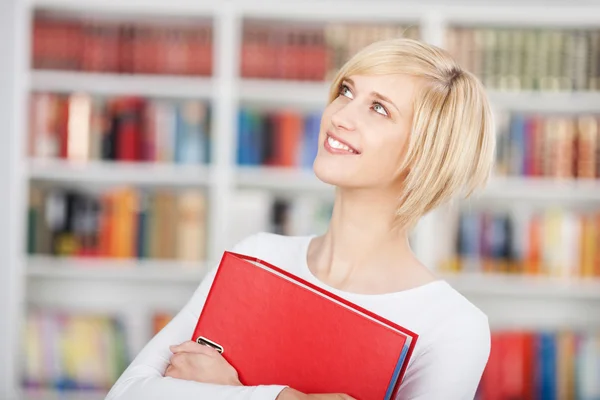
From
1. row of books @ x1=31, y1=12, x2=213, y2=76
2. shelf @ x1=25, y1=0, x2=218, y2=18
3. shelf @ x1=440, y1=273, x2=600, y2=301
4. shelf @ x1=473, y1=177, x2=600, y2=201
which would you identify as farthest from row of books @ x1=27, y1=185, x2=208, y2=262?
shelf @ x1=473, y1=177, x2=600, y2=201

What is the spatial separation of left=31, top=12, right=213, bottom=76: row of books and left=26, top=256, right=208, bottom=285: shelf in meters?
0.88

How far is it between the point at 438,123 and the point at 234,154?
212 centimetres

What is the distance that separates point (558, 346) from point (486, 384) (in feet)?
1.22

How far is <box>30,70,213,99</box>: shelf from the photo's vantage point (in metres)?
3.24

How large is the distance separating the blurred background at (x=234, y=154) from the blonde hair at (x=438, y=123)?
1.93 m

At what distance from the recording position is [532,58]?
10.4ft

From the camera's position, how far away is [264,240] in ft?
4.64

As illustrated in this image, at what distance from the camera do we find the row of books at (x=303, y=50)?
3227 mm

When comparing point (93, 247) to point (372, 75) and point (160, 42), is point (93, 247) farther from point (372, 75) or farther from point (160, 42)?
point (372, 75)

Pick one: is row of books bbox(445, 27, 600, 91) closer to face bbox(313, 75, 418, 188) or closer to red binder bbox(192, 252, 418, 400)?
face bbox(313, 75, 418, 188)

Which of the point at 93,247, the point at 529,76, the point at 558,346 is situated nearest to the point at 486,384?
the point at 558,346

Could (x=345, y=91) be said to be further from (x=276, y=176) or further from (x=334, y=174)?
(x=276, y=176)

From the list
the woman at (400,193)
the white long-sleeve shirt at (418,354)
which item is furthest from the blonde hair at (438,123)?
the white long-sleeve shirt at (418,354)

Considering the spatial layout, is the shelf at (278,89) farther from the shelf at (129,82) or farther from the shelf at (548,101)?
the shelf at (548,101)
